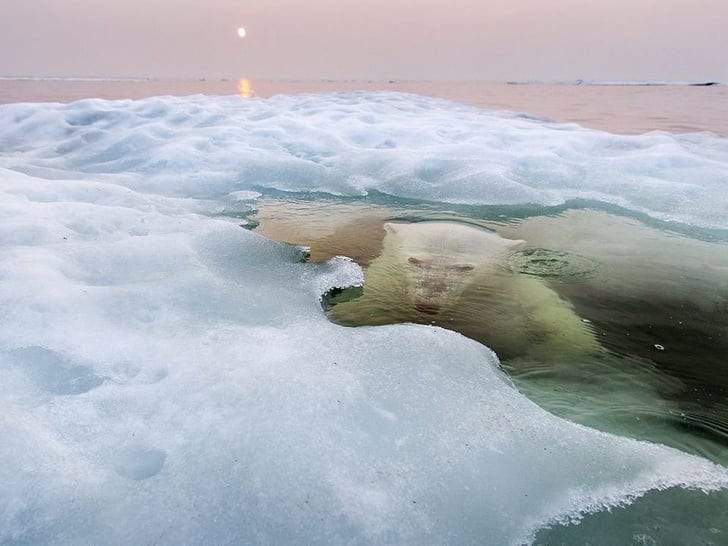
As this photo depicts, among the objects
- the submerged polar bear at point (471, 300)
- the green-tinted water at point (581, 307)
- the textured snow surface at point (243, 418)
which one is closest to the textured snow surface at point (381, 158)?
the green-tinted water at point (581, 307)

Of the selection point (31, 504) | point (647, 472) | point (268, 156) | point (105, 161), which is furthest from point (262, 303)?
point (105, 161)

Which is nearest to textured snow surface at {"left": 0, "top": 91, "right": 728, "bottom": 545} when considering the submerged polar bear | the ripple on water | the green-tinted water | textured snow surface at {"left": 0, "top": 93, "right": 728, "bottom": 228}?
the green-tinted water

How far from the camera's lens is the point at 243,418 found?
2248mm

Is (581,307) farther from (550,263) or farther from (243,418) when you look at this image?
(243,418)

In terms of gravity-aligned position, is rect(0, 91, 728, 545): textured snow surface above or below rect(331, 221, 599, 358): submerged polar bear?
above

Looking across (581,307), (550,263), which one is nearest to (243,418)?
(581,307)

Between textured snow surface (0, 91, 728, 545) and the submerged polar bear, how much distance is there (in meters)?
0.32

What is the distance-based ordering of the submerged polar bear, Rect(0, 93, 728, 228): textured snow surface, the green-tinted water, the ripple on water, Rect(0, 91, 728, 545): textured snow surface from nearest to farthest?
Rect(0, 91, 728, 545): textured snow surface < the green-tinted water < the submerged polar bear < the ripple on water < Rect(0, 93, 728, 228): textured snow surface

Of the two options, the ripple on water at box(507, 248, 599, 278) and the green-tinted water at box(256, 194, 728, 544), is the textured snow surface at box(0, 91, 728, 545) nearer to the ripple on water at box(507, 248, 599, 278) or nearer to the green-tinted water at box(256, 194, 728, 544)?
the green-tinted water at box(256, 194, 728, 544)

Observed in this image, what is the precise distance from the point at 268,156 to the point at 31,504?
7297 millimetres

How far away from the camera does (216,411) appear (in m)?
2.28

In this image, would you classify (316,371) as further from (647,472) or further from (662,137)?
(662,137)

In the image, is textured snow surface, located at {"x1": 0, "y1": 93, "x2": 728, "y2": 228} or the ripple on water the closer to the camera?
the ripple on water

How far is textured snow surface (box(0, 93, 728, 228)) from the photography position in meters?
6.95
